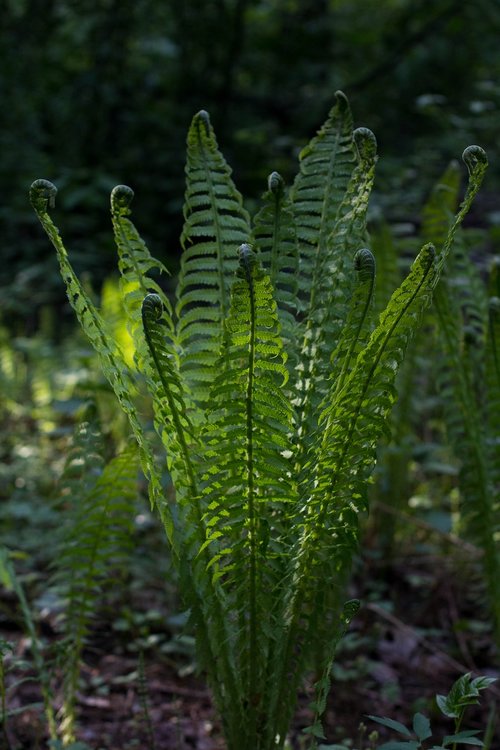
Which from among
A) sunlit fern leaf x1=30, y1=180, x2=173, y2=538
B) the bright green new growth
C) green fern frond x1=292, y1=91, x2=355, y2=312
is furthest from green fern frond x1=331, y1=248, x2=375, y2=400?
sunlit fern leaf x1=30, y1=180, x2=173, y2=538

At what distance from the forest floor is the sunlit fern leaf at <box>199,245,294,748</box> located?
420mm

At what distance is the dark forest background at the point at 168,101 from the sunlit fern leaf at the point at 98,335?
4388 millimetres

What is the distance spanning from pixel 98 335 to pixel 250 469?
310 millimetres

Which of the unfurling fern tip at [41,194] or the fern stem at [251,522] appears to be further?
the unfurling fern tip at [41,194]

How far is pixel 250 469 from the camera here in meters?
1.15

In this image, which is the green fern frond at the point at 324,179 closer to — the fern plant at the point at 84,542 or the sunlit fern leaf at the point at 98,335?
the sunlit fern leaf at the point at 98,335

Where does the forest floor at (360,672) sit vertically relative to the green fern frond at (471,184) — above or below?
below

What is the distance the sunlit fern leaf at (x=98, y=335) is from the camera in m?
1.15

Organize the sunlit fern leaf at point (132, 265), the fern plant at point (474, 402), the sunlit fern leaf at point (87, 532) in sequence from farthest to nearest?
1. the fern plant at point (474, 402)
2. the sunlit fern leaf at point (87, 532)
3. the sunlit fern leaf at point (132, 265)

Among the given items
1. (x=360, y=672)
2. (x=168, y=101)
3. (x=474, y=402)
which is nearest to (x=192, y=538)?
(x=474, y=402)

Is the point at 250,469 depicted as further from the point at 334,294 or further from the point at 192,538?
the point at 334,294

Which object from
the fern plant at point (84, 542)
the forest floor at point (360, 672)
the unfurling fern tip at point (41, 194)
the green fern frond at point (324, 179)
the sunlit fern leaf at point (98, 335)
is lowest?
the forest floor at point (360, 672)

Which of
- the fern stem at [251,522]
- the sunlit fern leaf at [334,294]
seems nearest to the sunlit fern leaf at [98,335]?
the fern stem at [251,522]

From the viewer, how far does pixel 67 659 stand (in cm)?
163
